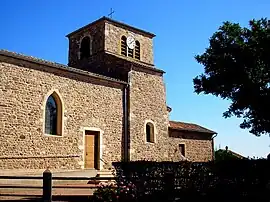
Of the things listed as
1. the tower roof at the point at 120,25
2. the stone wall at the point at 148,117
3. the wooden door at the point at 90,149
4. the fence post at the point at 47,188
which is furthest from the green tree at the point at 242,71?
the fence post at the point at 47,188

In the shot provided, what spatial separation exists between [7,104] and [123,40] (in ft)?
38.8

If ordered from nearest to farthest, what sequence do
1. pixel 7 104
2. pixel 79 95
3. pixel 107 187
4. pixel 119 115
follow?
pixel 107 187 → pixel 7 104 → pixel 79 95 → pixel 119 115

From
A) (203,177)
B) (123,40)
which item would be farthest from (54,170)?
(123,40)

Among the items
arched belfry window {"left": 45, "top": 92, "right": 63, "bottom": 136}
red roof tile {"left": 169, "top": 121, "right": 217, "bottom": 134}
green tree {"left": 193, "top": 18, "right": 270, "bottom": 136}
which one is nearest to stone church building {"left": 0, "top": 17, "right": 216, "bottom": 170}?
arched belfry window {"left": 45, "top": 92, "right": 63, "bottom": 136}

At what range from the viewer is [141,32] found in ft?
85.3

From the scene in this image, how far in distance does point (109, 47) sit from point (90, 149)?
8.17 m

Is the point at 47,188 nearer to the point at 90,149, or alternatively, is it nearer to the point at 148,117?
the point at 90,149

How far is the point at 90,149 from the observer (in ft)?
60.9

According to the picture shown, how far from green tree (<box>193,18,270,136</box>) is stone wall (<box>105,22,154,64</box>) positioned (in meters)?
7.69

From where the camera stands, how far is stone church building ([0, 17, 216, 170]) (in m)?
15.5

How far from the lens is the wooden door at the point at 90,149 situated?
18312mm

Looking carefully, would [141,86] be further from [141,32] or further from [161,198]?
→ [161,198]

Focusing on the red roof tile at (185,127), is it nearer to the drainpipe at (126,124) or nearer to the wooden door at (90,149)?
the drainpipe at (126,124)

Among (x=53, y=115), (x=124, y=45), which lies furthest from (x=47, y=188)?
(x=124, y=45)
